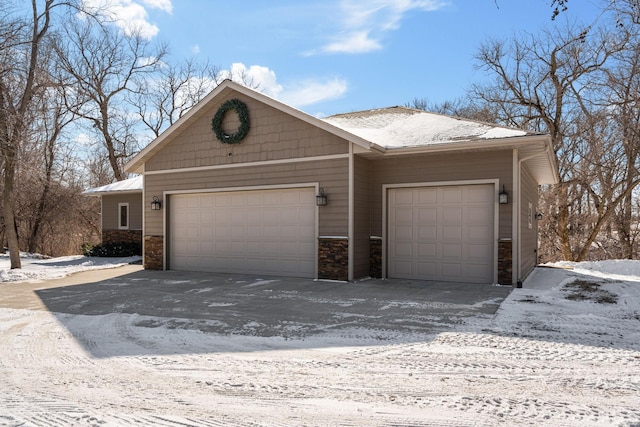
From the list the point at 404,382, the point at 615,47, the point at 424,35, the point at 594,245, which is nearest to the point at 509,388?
the point at 404,382

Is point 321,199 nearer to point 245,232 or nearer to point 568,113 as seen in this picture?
point 245,232

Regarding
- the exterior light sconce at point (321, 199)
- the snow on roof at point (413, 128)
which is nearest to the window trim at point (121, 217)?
the snow on roof at point (413, 128)

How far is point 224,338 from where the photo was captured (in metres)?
5.04

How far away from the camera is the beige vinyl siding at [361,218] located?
31.2 feet

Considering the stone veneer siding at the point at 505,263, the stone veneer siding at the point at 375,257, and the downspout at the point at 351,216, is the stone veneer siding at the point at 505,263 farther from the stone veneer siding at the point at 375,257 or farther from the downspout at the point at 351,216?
the downspout at the point at 351,216

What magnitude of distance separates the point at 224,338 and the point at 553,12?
4458mm

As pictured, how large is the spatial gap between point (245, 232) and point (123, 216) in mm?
9931

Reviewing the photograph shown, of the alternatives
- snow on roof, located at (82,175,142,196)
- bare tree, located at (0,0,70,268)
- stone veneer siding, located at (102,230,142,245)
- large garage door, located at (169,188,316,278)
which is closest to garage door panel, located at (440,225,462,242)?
large garage door, located at (169,188,316,278)

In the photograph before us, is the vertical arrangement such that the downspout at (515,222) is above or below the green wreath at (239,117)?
Result: below

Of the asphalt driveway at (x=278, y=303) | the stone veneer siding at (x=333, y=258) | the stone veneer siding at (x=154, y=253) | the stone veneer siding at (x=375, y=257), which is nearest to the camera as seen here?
the asphalt driveway at (x=278, y=303)

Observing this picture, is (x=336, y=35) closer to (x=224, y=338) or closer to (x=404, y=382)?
(x=224, y=338)

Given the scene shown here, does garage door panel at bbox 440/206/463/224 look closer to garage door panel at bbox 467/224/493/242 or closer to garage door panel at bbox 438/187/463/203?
garage door panel at bbox 438/187/463/203

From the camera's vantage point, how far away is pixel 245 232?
431 inches

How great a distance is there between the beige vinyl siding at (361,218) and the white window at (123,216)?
12.2 m
